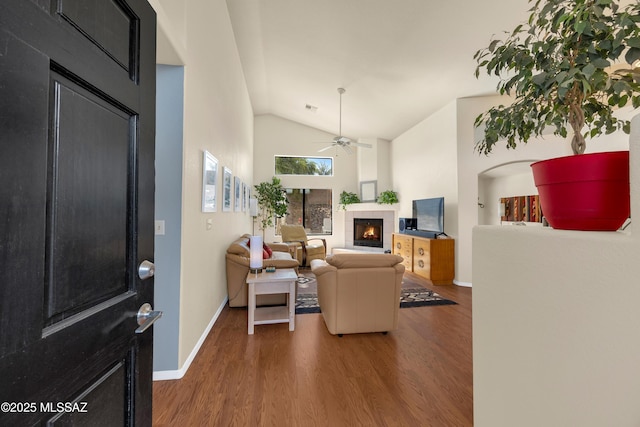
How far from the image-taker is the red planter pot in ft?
2.29

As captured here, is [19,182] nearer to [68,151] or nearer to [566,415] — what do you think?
[68,151]

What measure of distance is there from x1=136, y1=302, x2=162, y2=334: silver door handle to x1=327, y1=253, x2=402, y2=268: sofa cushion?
5.77 ft

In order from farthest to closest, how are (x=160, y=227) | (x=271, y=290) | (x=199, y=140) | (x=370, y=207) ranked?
(x=370, y=207), (x=271, y=290), (x=199, y=140), (x=160, y=227)

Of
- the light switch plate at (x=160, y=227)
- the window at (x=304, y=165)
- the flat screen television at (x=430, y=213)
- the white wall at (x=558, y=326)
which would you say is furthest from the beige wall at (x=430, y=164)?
the light switch plate at (x=160, y=227)

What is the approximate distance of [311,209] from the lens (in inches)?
292

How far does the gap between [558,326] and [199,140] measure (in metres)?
2.60

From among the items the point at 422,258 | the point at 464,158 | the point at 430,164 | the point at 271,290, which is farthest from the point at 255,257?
the point at 430,164

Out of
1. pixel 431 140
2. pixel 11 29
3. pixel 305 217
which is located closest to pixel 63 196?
pixel 11 29

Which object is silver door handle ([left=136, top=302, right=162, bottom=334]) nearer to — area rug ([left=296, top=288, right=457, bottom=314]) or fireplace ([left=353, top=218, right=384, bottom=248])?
area rug ([left=296, top=288, right=457, bottom=314])

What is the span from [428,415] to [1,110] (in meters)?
2.22

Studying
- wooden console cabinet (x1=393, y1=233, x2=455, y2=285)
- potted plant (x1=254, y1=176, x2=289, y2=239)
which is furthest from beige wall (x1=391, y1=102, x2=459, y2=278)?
potted plant (x1=254, y1=176, x2=289, y2=239)

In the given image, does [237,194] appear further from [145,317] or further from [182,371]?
[145,317]

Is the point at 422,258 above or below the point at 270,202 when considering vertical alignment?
below

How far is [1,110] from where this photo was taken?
18.6 inches
